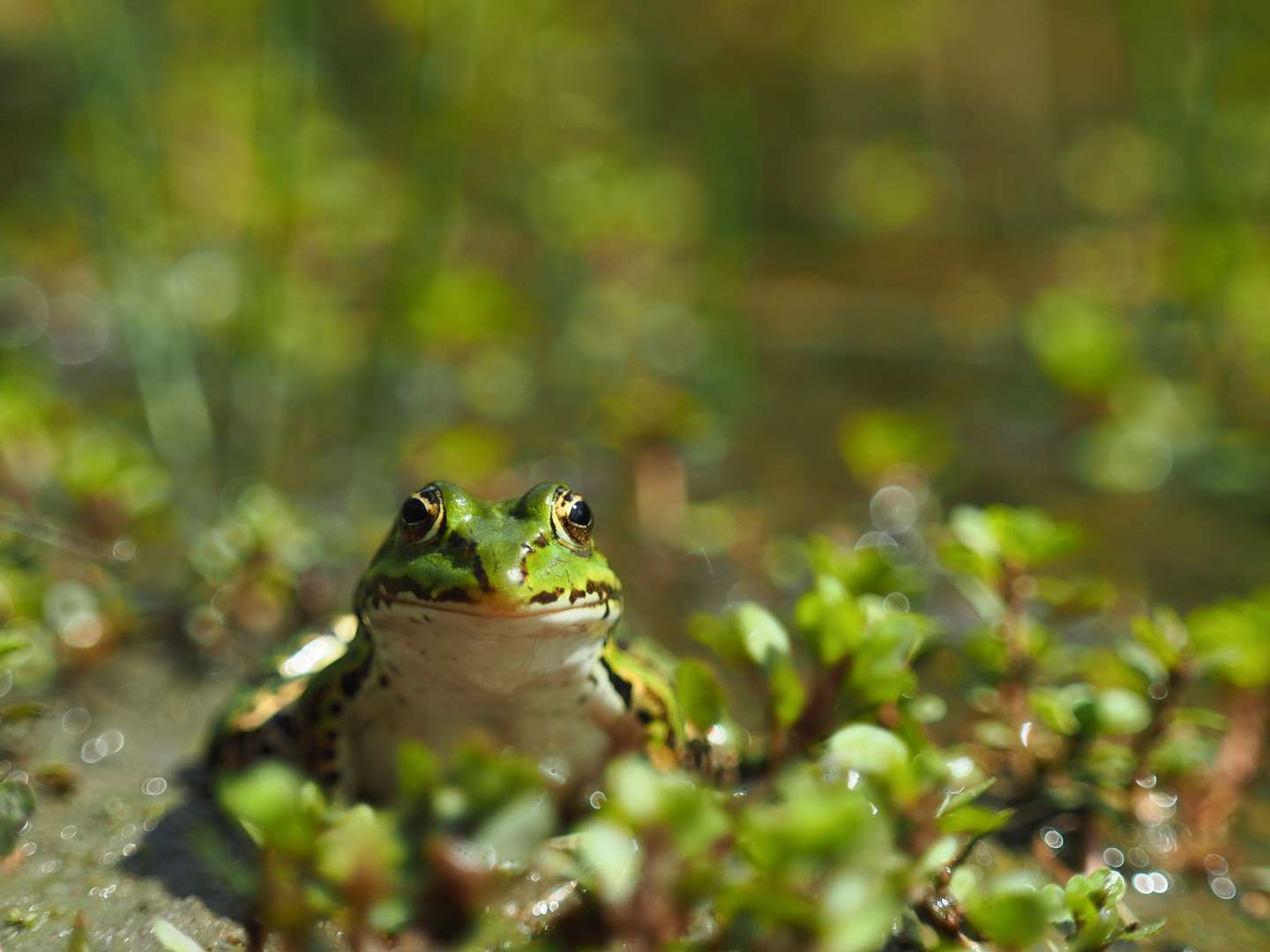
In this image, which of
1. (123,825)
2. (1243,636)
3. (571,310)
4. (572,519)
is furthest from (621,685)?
Result: (571,310)

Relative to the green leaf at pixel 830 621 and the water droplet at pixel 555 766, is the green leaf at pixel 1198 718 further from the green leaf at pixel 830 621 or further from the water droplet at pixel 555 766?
the water droplet at pixel 555 766

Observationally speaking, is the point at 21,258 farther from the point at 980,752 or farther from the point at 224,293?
Answer: the point at 980,752

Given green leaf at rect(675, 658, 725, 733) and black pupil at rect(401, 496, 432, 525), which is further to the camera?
black pupil at rect(401, 496, 432, 525)

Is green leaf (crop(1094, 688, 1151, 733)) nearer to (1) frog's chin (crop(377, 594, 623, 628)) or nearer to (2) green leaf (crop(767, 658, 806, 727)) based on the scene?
(2) green leaf (crop(767, 658, 806, 727))

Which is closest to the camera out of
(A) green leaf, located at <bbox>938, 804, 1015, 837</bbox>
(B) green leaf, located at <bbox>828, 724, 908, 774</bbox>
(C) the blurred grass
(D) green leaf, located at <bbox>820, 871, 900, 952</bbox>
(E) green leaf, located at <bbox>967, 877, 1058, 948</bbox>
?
(D) green leaf, located at <bbox>820, 871, 900, 952</bbox>

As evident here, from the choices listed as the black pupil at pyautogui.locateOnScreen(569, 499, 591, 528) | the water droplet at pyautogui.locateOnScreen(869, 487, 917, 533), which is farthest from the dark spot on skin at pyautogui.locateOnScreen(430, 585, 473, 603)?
the water droplet at pyautogui.locateOnScreen(869, 487, 917, 533)

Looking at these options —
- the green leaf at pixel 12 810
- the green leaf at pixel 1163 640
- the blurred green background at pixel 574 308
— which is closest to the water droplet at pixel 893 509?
the blurred green background at pixel 574 308
